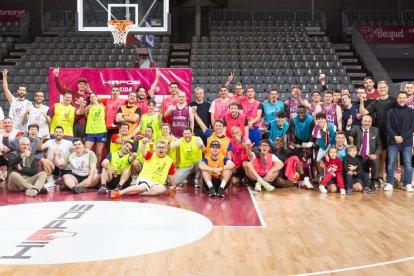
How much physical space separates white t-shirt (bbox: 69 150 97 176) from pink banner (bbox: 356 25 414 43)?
48.6 ft

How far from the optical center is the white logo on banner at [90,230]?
466cm

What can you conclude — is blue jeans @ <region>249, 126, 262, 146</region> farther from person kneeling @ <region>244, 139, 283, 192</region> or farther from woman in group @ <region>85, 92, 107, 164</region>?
woman in group @ <region>85, 92, 107, 164</region>

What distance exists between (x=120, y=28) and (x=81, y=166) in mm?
3606

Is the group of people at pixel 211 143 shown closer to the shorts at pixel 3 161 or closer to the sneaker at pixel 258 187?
the sneaker at pixel 258 187

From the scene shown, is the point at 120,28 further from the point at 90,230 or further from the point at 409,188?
the point at 409,188

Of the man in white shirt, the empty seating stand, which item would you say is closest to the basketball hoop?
the man in white shirt

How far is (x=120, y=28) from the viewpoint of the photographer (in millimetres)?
10812

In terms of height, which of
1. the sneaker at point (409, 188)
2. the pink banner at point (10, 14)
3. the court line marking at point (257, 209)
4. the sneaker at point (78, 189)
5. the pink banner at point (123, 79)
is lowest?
the court line marking at point (257, 209)

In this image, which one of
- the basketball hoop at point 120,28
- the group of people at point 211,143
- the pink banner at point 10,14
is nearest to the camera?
the group of people at point 211,143

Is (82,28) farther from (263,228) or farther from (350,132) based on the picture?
(263,228)

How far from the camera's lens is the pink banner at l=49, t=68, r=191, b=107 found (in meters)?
10.6

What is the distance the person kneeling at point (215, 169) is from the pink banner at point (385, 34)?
552 inches

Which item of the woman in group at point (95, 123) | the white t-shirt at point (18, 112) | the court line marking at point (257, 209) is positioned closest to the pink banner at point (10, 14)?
the white t-shirt at point (18, 112)

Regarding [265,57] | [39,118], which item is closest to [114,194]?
[39,118]
